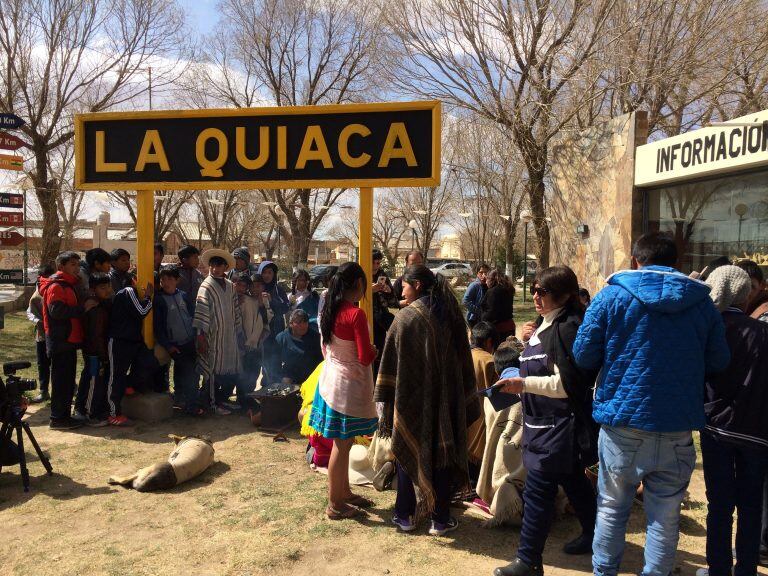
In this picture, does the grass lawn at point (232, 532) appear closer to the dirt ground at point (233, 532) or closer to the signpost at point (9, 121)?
the dirt ground at point (233, 532)

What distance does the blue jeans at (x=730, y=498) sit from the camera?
3100 mm

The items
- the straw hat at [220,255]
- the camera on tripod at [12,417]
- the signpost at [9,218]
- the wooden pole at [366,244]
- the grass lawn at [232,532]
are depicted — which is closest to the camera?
the grass lawn at [232,532]

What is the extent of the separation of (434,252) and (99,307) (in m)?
101

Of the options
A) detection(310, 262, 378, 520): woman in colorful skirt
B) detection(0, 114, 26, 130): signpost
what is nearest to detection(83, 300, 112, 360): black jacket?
detection(310, 262, 378, 520): woman in colorful skirt

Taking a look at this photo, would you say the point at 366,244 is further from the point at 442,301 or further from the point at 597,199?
the point at 597,199

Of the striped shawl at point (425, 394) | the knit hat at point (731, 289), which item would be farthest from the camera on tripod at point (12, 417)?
the knit hat at point (731, 289)

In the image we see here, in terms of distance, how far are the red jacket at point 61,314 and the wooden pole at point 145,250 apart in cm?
67

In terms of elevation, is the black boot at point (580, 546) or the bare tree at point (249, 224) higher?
the bare tree at point (249, 224)

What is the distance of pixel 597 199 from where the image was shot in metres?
11.9

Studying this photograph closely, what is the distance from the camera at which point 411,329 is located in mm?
3709

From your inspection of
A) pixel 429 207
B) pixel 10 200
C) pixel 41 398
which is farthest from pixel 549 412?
pixel 429 207

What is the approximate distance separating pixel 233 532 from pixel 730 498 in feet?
9.52

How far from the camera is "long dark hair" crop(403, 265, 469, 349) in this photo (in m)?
3.76

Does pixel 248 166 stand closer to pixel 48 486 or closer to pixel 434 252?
pixel 48 486
